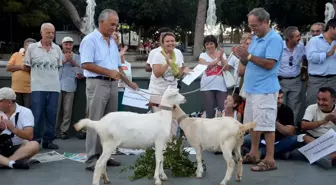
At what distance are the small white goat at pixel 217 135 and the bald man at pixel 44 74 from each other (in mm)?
2719

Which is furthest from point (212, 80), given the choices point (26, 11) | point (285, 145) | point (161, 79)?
point (26, 11)

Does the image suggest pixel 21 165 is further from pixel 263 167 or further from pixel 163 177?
pixel 263 167

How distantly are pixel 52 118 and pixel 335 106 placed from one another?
4.36 meters

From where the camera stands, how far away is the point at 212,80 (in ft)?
25.2

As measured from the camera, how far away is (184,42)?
52.7 metres

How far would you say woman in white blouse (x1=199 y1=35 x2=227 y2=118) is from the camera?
7.67 m

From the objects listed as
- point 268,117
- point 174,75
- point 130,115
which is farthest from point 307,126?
point 130,115

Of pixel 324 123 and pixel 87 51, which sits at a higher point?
pixel 87 51

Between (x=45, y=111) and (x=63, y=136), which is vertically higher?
(x=45, y=111)

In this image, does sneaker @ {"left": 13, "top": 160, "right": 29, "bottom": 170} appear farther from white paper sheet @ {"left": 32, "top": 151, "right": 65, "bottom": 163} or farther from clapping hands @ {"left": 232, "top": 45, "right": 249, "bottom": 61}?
clapping hands @ {"left": 232, "top": 45, "right": 249, "bottom": 61}

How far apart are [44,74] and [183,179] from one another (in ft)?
10.3

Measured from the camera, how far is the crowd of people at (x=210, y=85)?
231 inches

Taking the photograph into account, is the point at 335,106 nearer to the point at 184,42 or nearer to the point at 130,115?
the point at 130,115

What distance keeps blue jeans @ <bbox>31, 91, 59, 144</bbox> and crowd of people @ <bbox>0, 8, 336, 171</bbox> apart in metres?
0.02
